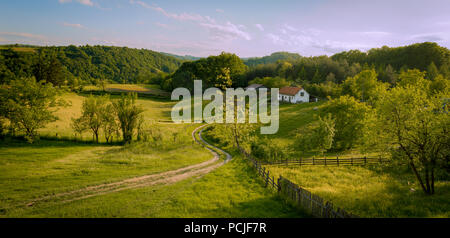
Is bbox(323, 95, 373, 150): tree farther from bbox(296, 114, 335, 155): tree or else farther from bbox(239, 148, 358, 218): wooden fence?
bbox(239, 148, 358, 218): wooden fence

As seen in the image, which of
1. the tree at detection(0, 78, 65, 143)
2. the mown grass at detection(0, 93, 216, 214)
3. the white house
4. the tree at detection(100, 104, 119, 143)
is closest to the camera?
the mown grass at detection(0, 93, 216, 214)

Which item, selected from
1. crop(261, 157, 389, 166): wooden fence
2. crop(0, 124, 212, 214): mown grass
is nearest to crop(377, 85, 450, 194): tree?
crop(261, 157, 389, 166): wooden fence

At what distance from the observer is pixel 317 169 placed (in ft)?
75.7

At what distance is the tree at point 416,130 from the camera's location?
1298 cm

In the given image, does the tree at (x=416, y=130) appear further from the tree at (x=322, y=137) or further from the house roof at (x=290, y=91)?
the house roof at (x=290, y=91)

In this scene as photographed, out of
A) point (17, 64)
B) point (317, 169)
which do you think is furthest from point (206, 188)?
point (17, 64)

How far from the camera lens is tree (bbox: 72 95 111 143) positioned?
32.1m

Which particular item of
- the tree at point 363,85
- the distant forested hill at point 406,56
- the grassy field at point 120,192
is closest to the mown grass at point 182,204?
the grassy field at point 120,192

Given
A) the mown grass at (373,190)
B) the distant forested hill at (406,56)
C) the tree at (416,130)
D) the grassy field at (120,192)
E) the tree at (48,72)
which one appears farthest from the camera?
the distant forested hill at (406,56)

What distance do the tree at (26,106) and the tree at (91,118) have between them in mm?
3391

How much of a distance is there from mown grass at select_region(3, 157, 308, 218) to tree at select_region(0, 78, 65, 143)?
21.6m

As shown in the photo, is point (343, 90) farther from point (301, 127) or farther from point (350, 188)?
point (350, 188)

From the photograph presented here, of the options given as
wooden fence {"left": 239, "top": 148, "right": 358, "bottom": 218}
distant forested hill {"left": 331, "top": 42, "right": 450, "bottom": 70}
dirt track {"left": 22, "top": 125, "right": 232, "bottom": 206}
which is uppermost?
distant forested hill {"left": 331, "top": 42, "right": 450, "bottom": 70}
